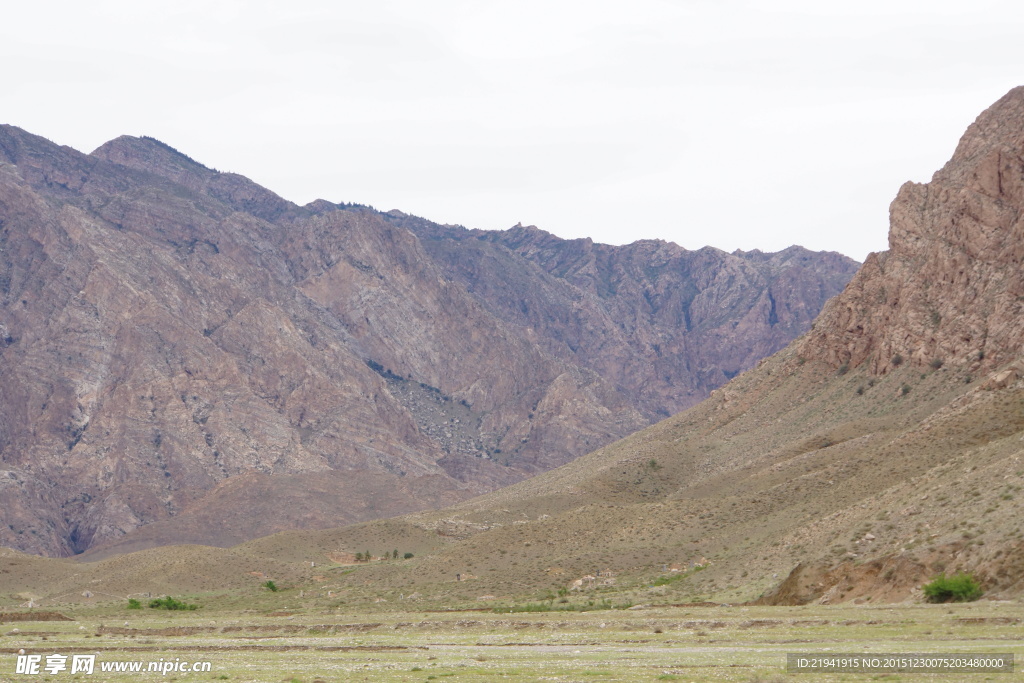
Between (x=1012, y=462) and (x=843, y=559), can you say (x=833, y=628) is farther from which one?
(x=1012, y=462)

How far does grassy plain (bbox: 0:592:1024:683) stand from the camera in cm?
3397

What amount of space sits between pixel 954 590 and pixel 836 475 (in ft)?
131

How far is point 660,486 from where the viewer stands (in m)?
117

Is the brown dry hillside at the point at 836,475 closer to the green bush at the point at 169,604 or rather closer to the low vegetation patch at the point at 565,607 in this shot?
the low vegetation patch at the point at 565,607

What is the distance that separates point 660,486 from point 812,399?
60.0 feet

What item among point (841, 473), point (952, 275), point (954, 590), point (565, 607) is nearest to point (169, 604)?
point (565, 607)

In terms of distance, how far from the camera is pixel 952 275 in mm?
116750

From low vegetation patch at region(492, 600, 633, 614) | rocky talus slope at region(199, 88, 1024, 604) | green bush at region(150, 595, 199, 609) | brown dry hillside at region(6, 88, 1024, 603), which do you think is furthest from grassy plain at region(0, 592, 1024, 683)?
green bush at region(150, 595, 199, 609)

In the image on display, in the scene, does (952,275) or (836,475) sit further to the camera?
(952,275)

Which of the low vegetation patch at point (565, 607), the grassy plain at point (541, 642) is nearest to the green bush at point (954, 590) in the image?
the grassy plain at point (541, 642)

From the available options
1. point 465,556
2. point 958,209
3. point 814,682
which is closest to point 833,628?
point 814,682

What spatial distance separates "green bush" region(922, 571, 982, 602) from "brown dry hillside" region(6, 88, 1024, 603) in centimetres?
83

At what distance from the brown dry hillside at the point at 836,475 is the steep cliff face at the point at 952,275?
8.4 inches

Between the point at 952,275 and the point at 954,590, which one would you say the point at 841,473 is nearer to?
the point at 952,275
